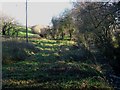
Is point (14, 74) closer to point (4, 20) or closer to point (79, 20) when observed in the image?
point (79, 20)

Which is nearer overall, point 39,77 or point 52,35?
point 39,77

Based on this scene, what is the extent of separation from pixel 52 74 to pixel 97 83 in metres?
3.41

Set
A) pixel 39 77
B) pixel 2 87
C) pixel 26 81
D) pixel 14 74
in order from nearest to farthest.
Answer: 1. pixel 2 87
2. pixel 26 81
3. pixel 39 77
4. pixel 14 74

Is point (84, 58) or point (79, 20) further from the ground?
point (79, 20)

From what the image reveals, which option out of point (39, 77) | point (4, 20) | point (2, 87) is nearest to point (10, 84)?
point (2, 87)

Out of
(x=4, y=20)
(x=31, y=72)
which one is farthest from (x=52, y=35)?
(x=31, y=72)

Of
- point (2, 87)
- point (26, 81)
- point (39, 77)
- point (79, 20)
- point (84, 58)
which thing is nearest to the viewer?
point (2, 87)

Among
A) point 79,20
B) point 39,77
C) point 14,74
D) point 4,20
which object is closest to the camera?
point 39,77

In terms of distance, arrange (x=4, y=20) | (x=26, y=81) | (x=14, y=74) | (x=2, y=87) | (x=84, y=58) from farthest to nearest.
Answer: (x=4, y=20) < (x=84, y=58) < (x=14, y=74) < (x=26, y=81) < (x=2, y=87)

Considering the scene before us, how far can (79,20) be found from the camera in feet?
116

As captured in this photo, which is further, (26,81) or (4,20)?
(4,20)

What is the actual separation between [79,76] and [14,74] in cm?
367

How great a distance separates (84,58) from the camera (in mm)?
25031

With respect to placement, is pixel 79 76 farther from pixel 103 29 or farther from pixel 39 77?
pixel 103 29
